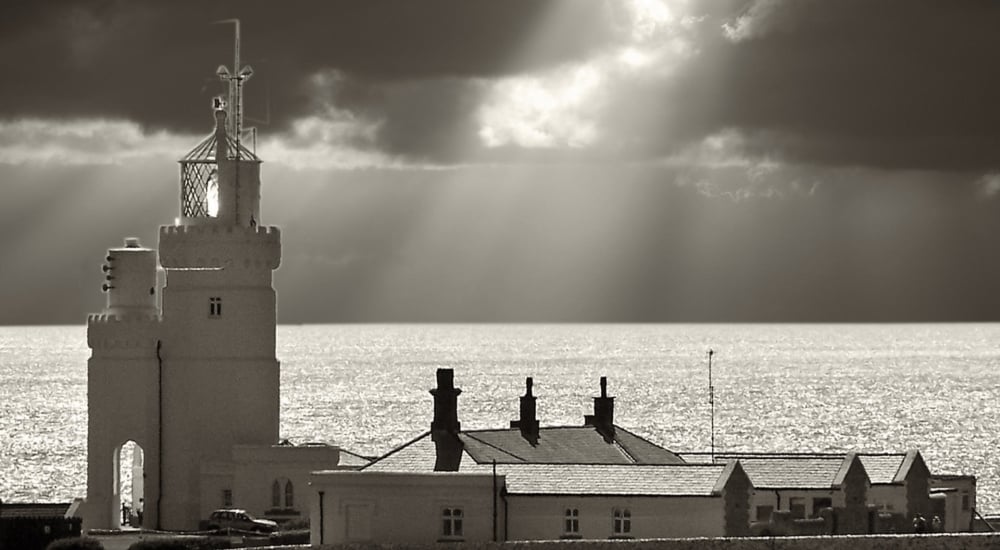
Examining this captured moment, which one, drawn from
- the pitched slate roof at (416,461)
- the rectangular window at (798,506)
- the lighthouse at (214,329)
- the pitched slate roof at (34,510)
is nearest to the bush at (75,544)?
the pitched slate roof at (34,510)

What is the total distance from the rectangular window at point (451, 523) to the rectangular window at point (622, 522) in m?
3.96

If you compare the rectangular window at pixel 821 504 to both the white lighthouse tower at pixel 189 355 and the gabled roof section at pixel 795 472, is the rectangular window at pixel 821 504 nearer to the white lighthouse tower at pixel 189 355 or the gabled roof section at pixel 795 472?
the gabled roof section at pixel 795 472

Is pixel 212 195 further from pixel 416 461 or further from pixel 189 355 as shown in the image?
pixel 416 461

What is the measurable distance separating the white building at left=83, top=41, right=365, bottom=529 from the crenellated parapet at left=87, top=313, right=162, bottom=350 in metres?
0.03

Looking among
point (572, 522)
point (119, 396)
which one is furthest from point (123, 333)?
point (572, 522)

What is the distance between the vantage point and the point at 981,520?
6806cm

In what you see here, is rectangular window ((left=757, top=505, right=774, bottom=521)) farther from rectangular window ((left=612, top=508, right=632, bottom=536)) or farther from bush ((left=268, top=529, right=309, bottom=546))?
bush ((left=268, top=529, right=309, bottom=546))

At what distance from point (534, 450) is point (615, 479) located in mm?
5989

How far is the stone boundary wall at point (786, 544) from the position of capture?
51750 mm

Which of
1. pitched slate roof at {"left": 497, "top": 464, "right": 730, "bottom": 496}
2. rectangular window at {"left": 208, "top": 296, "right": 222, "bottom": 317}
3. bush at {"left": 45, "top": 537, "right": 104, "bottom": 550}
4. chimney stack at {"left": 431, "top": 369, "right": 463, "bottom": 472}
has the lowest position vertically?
bush at {"left": 45, "top": 537, "right": 104, "bottom": 550}

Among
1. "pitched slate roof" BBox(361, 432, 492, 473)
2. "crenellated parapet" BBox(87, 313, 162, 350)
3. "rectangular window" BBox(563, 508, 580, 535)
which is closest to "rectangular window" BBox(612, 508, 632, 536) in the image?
"rectangular window" BBox(563, 508, 580, 535)

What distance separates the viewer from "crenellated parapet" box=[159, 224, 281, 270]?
221 feet

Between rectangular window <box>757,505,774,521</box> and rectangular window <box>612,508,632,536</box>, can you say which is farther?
rectangular window <box>757,505,774,521</box>

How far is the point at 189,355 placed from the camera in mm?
67438
